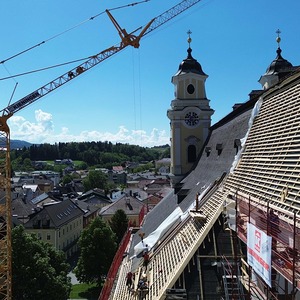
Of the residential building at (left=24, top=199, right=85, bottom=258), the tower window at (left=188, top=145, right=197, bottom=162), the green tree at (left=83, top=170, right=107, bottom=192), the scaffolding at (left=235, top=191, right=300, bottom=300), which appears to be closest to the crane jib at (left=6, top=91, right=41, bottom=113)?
the tower window at (left=188, top=145, right=197, bottom=162)

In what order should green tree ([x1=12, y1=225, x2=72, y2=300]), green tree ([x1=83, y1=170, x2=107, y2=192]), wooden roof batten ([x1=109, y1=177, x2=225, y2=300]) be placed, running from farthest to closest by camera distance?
green tree ([x1=83, y1=170, x2=107, y2=192]) → green tree ([x1=12, y1=225, x2=72, y2=300]) → wooden roof batten ([x1=109, y1=177, x2=225, y2=300])

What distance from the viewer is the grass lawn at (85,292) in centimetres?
3907

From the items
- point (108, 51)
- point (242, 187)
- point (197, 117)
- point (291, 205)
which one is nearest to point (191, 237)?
point (242, 187)

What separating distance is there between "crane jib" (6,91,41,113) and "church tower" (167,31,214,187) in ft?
40.4

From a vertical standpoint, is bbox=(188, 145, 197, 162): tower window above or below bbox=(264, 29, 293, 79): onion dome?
below

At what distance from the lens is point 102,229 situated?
40500mm

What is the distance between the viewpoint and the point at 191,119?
35875 millimetres

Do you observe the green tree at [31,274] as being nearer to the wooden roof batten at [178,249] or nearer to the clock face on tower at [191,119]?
the wooden roof batten at [178,249]

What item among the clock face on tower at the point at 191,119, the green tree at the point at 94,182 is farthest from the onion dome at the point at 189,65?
the green tree at the point at 94,182

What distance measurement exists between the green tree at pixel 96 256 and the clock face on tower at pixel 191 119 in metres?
14.8

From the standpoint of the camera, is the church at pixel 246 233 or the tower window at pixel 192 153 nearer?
the church at pixel 246 233

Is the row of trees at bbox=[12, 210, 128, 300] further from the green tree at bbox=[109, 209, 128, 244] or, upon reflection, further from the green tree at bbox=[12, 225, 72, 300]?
the green tree at bbox=[109, 209, 128, 244]

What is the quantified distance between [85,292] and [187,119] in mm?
21498

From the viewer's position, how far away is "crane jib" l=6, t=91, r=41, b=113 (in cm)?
3167
